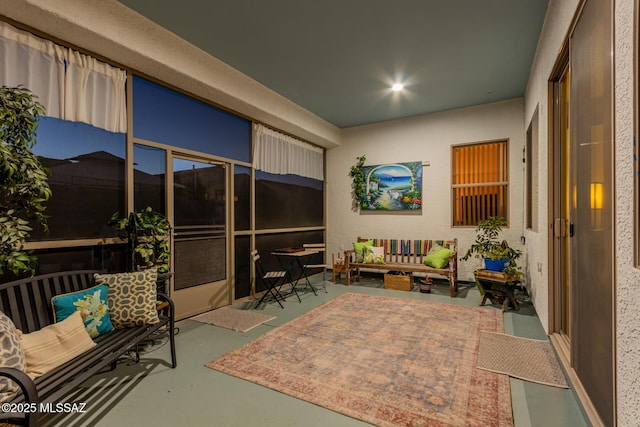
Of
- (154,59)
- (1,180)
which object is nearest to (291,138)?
(154,59)

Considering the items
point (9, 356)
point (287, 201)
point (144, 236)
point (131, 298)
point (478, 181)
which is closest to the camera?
point (9, 356)

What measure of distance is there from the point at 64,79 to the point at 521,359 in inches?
184

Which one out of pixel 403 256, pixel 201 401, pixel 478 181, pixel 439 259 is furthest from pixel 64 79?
pixel 478 181

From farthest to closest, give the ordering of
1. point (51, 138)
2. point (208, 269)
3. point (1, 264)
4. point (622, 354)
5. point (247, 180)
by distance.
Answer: point (247, 180) < point (208, 269) < point (51, 138) < point (1, 264) < point (622, 354)

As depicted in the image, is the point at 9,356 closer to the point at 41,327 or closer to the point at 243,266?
the point at 41,327

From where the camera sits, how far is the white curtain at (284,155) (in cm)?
495

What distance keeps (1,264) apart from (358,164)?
18.3ft

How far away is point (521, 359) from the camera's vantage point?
252 centimetres

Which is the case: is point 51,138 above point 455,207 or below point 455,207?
above

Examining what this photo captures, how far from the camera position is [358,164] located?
6.42 metres

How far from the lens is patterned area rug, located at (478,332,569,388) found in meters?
2.26

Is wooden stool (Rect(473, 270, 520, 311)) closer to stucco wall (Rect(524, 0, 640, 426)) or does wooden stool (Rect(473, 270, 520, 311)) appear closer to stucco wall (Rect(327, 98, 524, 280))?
stucco wall (Rect(327, 98, 524, 280))

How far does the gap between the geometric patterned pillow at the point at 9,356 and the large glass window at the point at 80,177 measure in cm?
125

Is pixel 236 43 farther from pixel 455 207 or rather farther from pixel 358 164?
pixel 455 207
